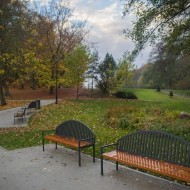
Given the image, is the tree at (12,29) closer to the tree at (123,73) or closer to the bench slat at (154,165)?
the tree at (123,73)

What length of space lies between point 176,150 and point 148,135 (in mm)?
765

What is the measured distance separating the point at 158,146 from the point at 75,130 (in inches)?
121

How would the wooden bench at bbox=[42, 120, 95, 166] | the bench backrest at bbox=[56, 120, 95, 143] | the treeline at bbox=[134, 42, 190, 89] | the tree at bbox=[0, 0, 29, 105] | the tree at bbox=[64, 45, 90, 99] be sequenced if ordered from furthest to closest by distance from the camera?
1. the treeline at bbox=[134, 42, 190, 89]
2. the tree at bbox=[64, 45, 90, 99]
3. the tree at bbox=[0, 0, 29, 105]
4. the bench backrest at bbox=[56, 120, 95, 143]
5. the wooden bench at bbox=[42, 120, 95, 166]

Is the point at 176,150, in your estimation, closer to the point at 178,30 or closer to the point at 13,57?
the point at 178,30

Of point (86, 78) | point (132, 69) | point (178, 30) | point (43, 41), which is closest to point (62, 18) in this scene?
point (43, 41)

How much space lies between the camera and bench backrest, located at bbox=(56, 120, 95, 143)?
794 centimetres

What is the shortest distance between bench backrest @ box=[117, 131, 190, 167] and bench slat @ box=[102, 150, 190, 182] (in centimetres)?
11

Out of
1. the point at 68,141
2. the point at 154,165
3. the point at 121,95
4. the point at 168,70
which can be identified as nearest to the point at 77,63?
the point at 121,95

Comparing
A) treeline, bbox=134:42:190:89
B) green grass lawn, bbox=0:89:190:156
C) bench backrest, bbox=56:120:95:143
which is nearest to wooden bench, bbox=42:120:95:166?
bench backrest, bbox=56:120:95:143

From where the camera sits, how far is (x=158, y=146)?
6.04m

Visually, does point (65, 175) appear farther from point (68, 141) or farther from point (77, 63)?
point (77, 63)

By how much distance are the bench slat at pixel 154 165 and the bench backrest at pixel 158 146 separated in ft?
0.37

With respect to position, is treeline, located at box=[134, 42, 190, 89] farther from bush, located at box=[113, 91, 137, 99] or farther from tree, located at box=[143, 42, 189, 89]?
bush, located at box=[113, 91, 137, 99]

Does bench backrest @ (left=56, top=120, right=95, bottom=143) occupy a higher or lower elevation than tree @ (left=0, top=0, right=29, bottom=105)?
lower
